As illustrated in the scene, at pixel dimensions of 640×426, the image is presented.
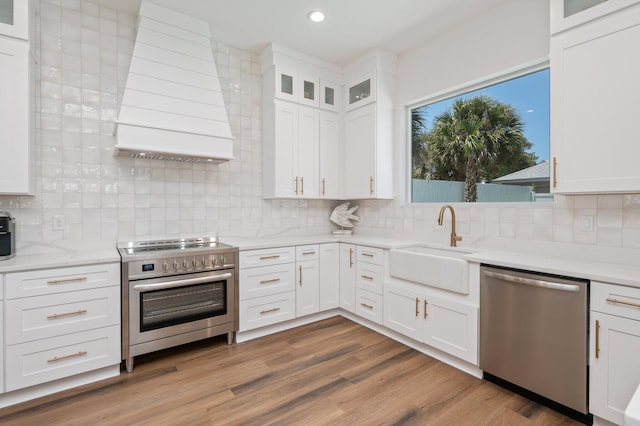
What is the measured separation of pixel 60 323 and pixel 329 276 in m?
2.22

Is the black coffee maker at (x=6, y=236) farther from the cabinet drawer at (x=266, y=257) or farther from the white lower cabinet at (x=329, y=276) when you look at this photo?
the white lower cabinet at (x=329, y=276)

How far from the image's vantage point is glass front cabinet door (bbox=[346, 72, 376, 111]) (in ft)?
11.3

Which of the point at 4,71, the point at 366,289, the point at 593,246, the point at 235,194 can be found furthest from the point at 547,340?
the point at 4,71

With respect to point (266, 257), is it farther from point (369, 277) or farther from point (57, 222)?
point (57, 222)

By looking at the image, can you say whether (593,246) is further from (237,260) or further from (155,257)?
(155,257)

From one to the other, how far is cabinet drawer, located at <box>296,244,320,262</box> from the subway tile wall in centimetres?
72

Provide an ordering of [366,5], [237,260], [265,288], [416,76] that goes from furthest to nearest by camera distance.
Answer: [416,76], [265,288], [237,260], [366,5]

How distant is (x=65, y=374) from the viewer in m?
2.09

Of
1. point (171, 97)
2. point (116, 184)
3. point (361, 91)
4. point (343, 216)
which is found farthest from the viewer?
point (343, 216)

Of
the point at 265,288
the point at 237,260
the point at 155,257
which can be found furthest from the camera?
the point at 265,288

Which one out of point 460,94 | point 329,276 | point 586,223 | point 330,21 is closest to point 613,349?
point 586,223

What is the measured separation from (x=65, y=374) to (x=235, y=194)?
1945 mm

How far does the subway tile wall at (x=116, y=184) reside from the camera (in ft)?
7.76

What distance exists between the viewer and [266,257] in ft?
9.80
